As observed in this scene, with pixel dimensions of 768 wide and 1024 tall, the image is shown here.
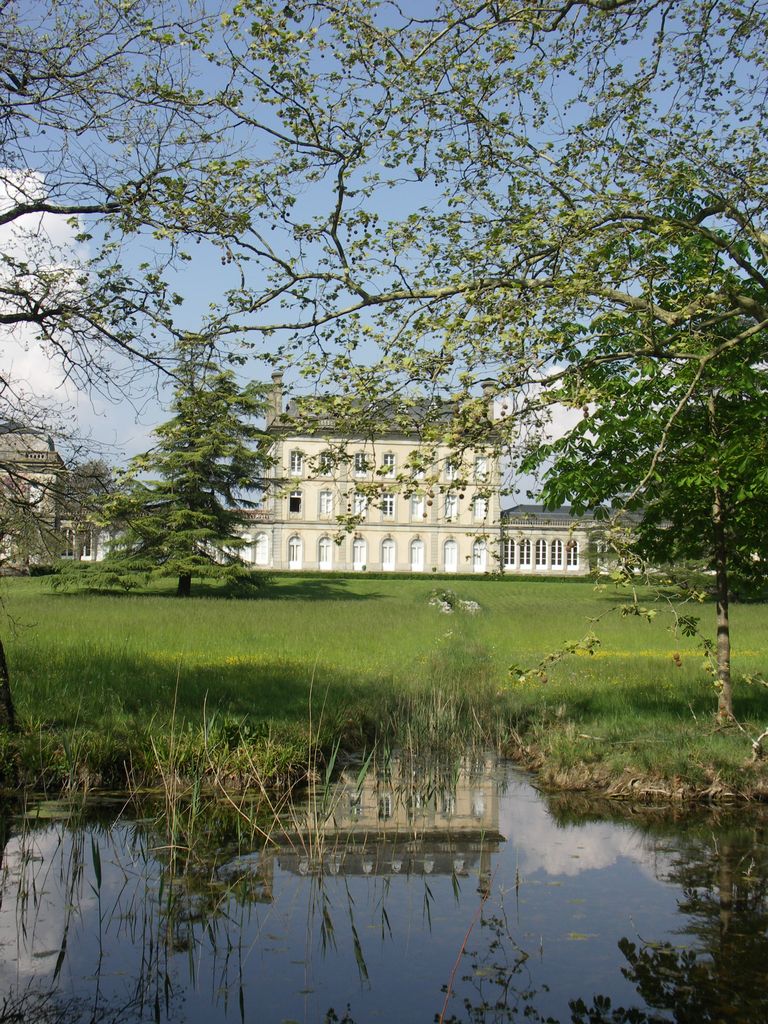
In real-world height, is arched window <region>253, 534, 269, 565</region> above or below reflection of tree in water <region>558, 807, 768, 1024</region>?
above

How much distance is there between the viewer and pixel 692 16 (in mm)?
9523

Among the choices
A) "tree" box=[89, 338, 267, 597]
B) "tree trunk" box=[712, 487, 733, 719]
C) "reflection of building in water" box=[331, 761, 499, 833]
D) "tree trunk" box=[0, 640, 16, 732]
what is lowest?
"reflection of building in water" box=[331, 761, 499, 833]

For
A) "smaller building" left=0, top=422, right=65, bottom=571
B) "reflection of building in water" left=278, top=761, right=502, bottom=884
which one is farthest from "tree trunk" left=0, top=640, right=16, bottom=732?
"reflection of building in water" left=278, top=761, right=502, bottom=884

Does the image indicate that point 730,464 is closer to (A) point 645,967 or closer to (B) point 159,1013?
(A) point 645,967

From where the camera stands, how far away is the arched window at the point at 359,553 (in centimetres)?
7381

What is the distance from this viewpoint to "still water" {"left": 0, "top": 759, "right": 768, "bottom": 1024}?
4875mm

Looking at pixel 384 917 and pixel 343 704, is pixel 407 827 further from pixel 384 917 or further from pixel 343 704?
pixel 343 704

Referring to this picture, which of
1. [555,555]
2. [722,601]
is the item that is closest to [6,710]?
[722,601]

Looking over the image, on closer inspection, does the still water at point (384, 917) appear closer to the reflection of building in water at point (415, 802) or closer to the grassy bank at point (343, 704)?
the reflection of building in water at point (415, 802)

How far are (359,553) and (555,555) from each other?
1457cm

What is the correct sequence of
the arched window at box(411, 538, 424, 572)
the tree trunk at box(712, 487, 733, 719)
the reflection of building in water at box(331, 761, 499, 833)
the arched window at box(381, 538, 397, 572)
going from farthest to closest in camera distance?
the arched window at box(411, 538, 424, 572) → the arched window at box(381, 538, 397, 572) → the tree trunk at box(712, 487, 733, 719) → the reflection of building in water at box(331, 761, 499, 833)

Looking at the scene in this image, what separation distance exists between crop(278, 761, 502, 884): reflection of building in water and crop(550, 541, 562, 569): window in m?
63.8

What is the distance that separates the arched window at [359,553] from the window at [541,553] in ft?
41.8

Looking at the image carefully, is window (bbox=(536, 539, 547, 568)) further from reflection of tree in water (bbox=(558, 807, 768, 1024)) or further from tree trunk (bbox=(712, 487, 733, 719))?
reflection of tree in water (bbox=(558, 807, 768, 1024))
